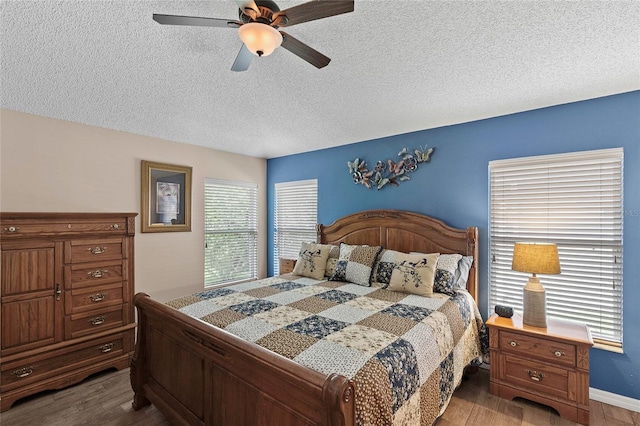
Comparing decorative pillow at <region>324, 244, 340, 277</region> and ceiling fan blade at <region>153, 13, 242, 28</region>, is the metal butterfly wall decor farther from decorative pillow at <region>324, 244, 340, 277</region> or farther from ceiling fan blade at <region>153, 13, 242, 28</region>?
ceiling fan blade at <region>153, 13, 242, 28</region>

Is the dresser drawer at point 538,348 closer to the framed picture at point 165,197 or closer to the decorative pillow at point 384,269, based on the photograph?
the decorative pillow at point 384,269

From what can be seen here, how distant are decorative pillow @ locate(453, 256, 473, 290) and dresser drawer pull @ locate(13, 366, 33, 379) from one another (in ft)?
12.5

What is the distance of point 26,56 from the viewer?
1.88 meters

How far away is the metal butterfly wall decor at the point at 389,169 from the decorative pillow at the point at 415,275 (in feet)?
3.57

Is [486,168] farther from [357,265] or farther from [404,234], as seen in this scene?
[357,265]

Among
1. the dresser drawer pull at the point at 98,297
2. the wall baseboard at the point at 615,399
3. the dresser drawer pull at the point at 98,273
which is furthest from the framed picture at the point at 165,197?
the wall baseboard at the point at 615,399

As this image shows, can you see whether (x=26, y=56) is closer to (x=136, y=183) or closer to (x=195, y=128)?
(x=195, y=128)

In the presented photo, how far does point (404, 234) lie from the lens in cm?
346

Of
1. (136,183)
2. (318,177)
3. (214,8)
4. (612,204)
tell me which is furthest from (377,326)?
(136,183)

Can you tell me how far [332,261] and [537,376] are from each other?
2051mm

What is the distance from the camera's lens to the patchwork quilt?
1519 millimetres

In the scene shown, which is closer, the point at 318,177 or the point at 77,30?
the point at 77,30

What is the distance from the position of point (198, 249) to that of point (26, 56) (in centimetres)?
272

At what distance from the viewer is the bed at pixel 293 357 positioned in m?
1.36
